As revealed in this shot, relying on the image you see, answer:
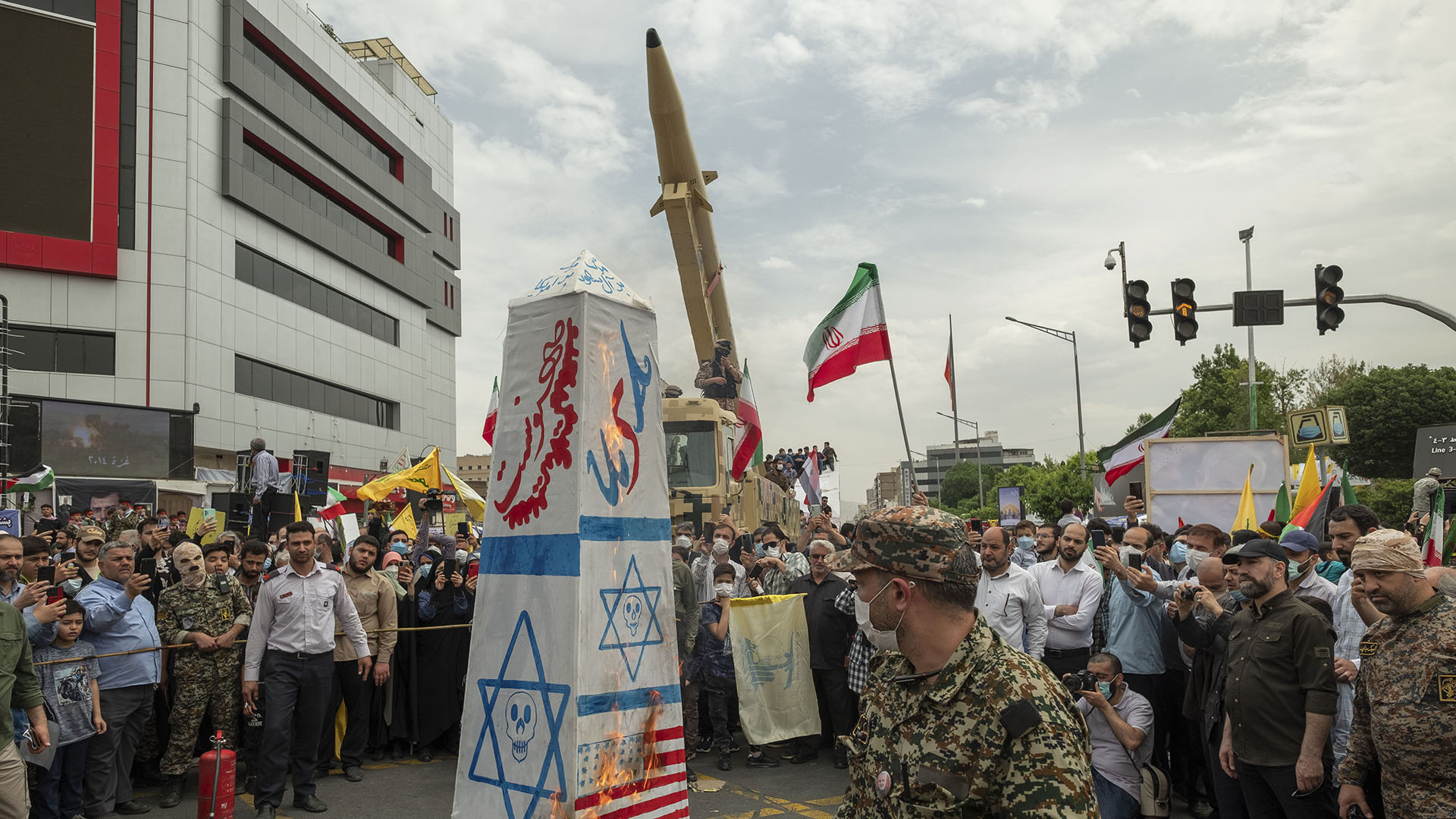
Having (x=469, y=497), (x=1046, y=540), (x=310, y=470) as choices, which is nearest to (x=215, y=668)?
(x=1046, y=540)

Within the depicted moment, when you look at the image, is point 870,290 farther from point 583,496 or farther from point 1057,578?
point 583,496

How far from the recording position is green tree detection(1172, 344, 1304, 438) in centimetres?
4162

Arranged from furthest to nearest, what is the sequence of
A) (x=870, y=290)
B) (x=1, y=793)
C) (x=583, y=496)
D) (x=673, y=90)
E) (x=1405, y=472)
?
1. (x=1405, y=472)
2. (x=673, y=90)
3. (x=870, y=290)
4. (x=1, y=793)
5. (x=583, y=496)

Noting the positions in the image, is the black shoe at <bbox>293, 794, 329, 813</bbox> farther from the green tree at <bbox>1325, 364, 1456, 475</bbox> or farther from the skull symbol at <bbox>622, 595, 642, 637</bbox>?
the green tree at <bbox>1325, 364, 1456, 475</bbox>

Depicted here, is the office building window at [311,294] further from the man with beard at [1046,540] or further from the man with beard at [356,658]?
the man with beard at [1046,540]

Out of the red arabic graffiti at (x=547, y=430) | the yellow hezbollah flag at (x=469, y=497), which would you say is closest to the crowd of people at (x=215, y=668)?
the red arabic graffiti at (x=547, y=430)

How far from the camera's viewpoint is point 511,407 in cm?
482

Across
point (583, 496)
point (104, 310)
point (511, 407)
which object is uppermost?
point (104, 310)

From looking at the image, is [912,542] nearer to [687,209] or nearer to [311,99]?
[687,209]

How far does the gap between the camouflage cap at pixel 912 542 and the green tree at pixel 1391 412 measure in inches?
2071

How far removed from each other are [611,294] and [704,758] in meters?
5.90

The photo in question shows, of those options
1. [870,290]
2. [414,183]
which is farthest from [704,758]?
[414,183]

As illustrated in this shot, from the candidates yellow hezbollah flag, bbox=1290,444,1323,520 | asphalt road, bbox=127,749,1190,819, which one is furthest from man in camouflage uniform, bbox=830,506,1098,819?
yellow hezbollah flag, bbox=1290,444,1323,520

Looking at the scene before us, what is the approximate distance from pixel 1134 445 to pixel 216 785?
14905 mm
